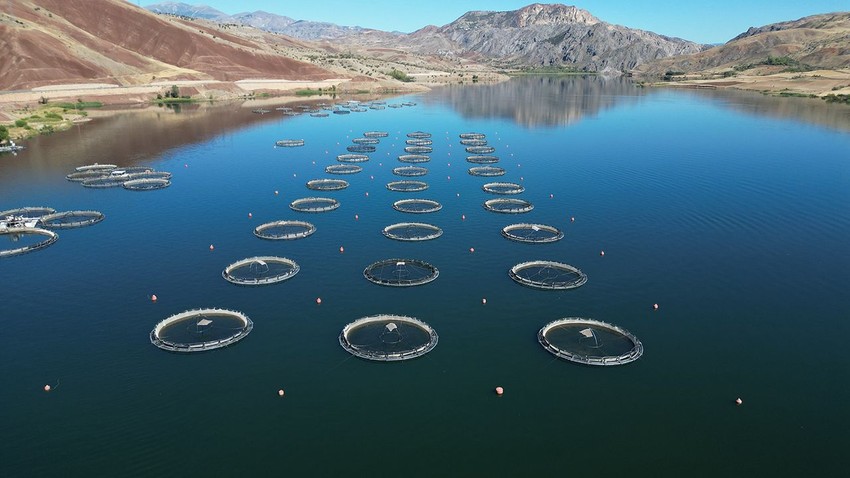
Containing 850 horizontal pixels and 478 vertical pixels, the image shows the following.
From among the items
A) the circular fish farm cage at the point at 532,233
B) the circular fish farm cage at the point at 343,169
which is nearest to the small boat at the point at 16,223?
the circular fish farm cage at the point at 343,169

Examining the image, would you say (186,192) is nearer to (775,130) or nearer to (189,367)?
(189,367)

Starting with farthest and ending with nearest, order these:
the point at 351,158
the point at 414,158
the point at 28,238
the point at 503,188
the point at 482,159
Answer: the point at 351,158
the point at 414,158
the point at 482,159
the point at 503,188
the point at 28,238

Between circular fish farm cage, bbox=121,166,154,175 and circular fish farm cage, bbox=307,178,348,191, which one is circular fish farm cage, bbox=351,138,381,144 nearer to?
circular fish farm cage, bbox=307,178,348,191

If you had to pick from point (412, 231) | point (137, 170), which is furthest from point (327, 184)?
point (137, 170)

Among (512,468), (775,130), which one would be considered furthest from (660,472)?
(775,130)

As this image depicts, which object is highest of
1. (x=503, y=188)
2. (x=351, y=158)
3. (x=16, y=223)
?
(x=351, y=158)

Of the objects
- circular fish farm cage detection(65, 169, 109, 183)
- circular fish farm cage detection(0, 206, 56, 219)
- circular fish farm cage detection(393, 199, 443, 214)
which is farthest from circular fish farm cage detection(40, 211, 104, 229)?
circular fish farm cage detection(393, 199, 443, 214)

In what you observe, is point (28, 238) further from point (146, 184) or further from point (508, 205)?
point (508, 205)
